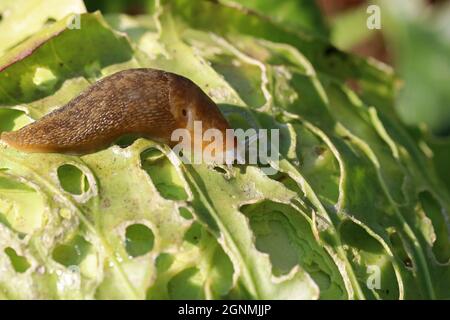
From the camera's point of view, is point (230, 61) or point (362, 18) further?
point (362, 18)

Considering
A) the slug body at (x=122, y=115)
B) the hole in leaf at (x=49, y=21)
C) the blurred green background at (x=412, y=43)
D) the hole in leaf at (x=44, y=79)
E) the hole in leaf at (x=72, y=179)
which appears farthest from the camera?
the blurred green background at (x=412, y=43)

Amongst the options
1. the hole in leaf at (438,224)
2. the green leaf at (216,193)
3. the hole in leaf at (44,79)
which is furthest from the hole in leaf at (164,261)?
the hole in leaf at (438,224)

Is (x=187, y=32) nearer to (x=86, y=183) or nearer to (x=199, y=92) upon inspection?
(x=199, y=92)

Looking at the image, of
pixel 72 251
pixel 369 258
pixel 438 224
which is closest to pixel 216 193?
pixel 72 251

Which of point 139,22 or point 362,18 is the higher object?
point 362,18

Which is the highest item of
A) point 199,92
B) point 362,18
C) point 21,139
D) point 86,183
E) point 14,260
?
point 362,18

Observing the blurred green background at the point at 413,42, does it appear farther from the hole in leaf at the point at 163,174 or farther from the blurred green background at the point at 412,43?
the hole in leaf at the point at 163,174
